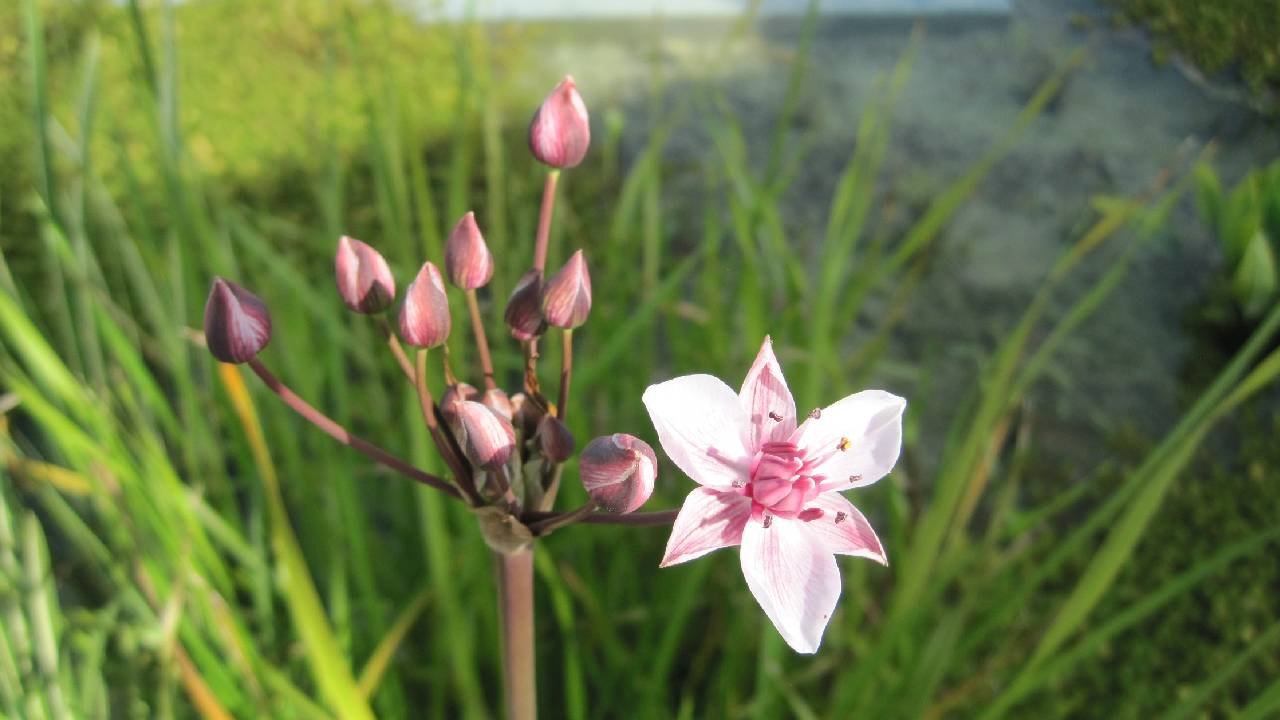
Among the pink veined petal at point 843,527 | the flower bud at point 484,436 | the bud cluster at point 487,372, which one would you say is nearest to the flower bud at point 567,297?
the bud cluster at point 487,372

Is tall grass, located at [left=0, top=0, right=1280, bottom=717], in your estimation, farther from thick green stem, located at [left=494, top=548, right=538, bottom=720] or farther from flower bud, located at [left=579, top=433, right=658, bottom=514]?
flower bud, located at [left=579, top=433, right=658, bottom=514]

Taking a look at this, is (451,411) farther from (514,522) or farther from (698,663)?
(698,663)

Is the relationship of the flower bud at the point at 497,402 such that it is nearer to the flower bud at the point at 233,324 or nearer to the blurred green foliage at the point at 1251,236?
the flower bud at the point at 233,324

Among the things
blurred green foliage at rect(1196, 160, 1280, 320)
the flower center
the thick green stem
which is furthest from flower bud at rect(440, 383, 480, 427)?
blurred green foliage at rect(1196, 160, 1280, 320)

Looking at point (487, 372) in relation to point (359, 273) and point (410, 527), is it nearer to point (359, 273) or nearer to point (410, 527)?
point (359, 273)

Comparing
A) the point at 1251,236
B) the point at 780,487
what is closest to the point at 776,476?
the point at 780,487

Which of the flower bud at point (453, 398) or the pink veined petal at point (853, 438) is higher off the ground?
the flower bud at point (453, 398)

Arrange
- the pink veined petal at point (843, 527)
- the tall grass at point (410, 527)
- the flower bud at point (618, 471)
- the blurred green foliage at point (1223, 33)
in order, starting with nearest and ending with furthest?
the flower bud at point (618, 471), the pink veined petal at point (843, 527), the tall grass at point (410, 527), the blurred green foliage at point (1223, 33)

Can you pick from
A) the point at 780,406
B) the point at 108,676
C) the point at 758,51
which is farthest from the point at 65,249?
the point at 758,51
